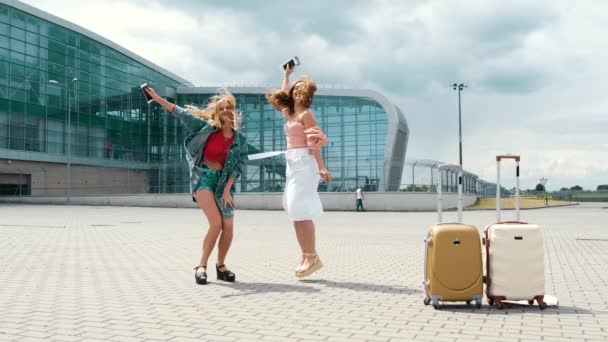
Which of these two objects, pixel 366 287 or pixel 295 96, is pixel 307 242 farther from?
pixel 295 96

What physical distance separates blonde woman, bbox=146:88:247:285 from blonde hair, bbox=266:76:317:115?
471 millimetres

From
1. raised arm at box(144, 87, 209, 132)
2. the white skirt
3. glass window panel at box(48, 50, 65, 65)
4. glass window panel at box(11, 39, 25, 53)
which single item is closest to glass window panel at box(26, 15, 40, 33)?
glass window panel at box(11, 39, 25, 53)

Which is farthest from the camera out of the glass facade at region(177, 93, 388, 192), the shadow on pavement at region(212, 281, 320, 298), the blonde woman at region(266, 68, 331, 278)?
the glass facade at region(177, 93, 388, 192)

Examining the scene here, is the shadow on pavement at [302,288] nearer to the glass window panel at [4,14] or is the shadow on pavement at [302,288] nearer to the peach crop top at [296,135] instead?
the peach crop top at [296,135]

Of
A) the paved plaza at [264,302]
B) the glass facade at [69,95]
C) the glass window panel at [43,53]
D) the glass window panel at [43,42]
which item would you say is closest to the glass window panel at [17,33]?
the glass facade at [69,95]

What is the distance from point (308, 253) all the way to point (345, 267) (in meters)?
1.42

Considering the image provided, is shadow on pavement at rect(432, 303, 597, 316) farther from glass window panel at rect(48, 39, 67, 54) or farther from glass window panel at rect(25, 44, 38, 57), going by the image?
glass window panel at rect(48, 39, 67, 54)

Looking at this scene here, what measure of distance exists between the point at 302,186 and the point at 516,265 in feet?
7.40

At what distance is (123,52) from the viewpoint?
172 ft

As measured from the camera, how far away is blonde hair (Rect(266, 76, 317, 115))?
633 centimetres

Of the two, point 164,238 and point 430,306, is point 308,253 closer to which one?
point 430,306

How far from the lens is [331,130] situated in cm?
5003

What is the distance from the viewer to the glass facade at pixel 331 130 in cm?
4306

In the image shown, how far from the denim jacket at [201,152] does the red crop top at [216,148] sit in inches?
1.6
